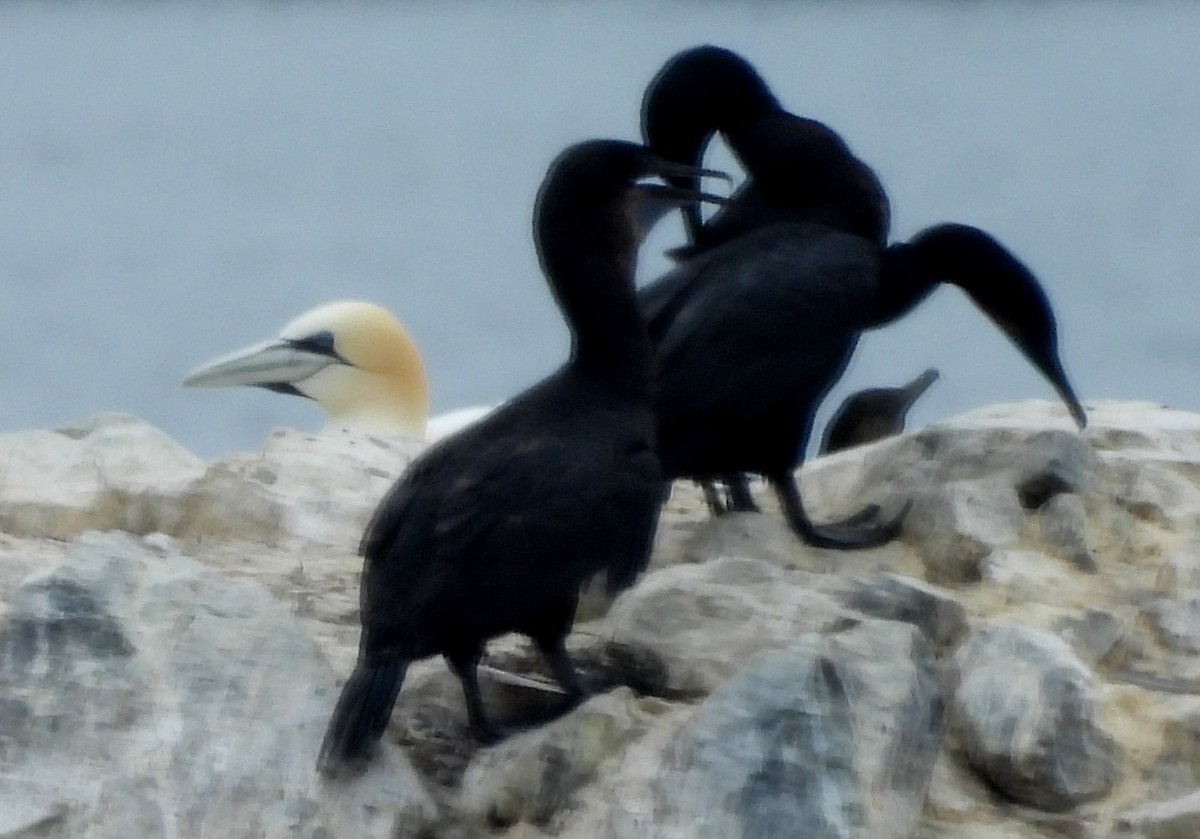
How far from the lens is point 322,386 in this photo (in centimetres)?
745

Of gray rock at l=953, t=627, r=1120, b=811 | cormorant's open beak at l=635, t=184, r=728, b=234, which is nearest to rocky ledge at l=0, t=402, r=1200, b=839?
gray rock at l=953, t=627, r=1120, b=811

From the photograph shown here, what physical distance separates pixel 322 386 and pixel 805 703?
471cm

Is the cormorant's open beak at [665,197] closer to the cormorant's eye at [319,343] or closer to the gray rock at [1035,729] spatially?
the gray rock at [1035,729]

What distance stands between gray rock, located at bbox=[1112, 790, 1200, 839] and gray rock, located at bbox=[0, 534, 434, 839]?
37.8 inches

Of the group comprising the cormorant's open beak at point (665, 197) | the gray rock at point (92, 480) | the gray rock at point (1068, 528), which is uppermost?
the cormorant's open beak at point (665, 197)

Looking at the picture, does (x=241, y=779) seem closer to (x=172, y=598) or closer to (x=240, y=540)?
(x=172, y=598)

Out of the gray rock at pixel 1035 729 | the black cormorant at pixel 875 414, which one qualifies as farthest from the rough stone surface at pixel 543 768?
the black cormorant at pixel 875 414

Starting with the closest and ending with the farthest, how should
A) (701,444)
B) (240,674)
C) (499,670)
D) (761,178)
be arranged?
(240,674) → (499,670) → (701,444) → (761,178)

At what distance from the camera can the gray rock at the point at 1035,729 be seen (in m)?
3.16

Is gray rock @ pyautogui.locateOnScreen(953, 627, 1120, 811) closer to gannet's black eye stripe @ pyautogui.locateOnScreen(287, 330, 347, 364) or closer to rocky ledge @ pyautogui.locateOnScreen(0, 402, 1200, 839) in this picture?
rocky ledge @ pyautogui.locateOnScreen(0, 402, 1200, 839)

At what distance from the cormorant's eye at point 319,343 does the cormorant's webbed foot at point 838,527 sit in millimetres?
3514

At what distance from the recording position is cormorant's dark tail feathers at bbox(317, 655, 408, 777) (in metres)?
2.95

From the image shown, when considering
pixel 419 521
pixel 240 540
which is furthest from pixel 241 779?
pixel 240 540

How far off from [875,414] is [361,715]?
307 centimetres
